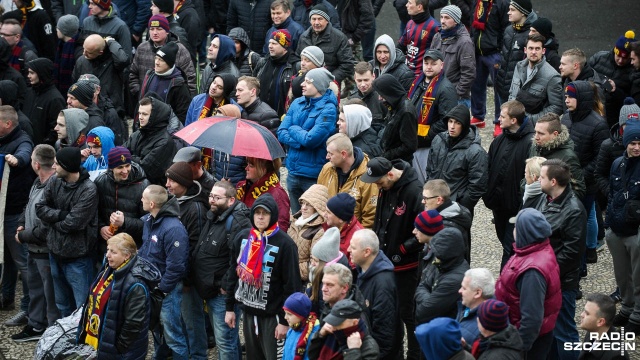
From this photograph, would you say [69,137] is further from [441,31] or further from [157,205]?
[441,31]

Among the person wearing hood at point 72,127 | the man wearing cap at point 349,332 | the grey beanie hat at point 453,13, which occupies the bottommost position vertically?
the man wearing cap at point 349,332

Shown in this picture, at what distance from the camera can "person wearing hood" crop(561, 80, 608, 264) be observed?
10180 millimetres

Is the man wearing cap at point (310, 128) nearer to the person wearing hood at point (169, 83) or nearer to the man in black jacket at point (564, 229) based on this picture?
the person wearing hood at point (169, 83)

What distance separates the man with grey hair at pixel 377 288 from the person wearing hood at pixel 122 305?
183 centimetres

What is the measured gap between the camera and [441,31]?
12867 mm

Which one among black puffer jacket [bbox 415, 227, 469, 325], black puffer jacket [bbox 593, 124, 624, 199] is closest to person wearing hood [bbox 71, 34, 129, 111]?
black puffer jacket [bbox 593, 124, 624, 199]

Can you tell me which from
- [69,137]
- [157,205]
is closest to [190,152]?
[157,205]

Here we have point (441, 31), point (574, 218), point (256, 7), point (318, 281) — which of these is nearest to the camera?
point (318, 281)

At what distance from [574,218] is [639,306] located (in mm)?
1738

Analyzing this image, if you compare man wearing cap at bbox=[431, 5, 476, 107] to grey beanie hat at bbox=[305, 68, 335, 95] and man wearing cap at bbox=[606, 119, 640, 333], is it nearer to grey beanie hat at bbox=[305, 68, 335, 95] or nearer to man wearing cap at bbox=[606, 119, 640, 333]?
grey beanie hat at bbox=[305, 68, 335, 95]

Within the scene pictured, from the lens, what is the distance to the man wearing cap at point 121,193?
30.7 ft

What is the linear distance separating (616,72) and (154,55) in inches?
225

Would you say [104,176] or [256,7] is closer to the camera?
[104,176]

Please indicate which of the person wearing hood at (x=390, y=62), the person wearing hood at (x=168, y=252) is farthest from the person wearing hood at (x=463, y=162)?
the person wearing hood at (x=168, y=252)
